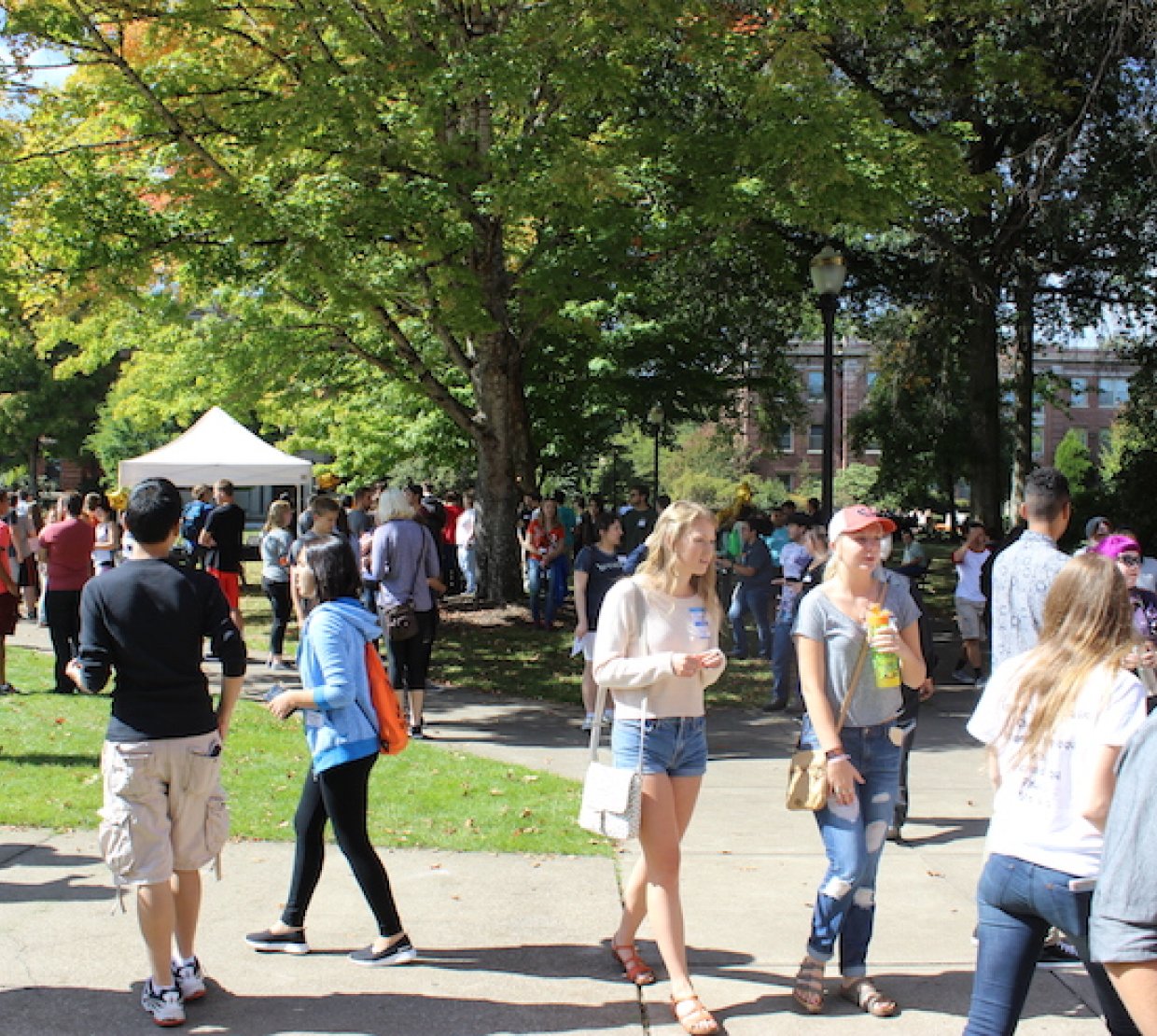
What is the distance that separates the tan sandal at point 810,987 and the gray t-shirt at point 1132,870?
201cm

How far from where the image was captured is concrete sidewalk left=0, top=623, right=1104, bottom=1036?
451cm

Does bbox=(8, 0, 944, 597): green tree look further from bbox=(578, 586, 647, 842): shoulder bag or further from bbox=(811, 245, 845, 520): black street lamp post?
bbox=(578, 586, 647, 842): shoulder bag

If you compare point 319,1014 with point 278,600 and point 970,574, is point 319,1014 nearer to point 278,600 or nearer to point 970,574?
point 278,600

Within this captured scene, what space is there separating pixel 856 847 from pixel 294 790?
14.3 feet

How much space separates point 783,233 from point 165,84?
11.5 metres

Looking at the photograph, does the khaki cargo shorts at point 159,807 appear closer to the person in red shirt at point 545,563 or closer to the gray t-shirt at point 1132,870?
the gray t-shirt at point 1132,870

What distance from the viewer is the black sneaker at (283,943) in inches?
199

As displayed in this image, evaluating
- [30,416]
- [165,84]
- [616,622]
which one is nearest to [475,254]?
[165,84]

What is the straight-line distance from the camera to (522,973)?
16.2ft

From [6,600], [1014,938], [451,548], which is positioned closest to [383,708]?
[1014,938]

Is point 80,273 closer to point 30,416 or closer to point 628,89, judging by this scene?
point 628,89

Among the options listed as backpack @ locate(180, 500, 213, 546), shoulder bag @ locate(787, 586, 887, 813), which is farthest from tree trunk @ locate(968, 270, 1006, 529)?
shoulder bag @ locate(787, 586, 887, 813)

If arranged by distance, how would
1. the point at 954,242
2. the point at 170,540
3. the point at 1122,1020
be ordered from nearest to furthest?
the point at 1122,1020, the point at 170,540, the point at 954,242

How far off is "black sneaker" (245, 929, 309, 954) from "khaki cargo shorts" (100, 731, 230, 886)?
738mm
